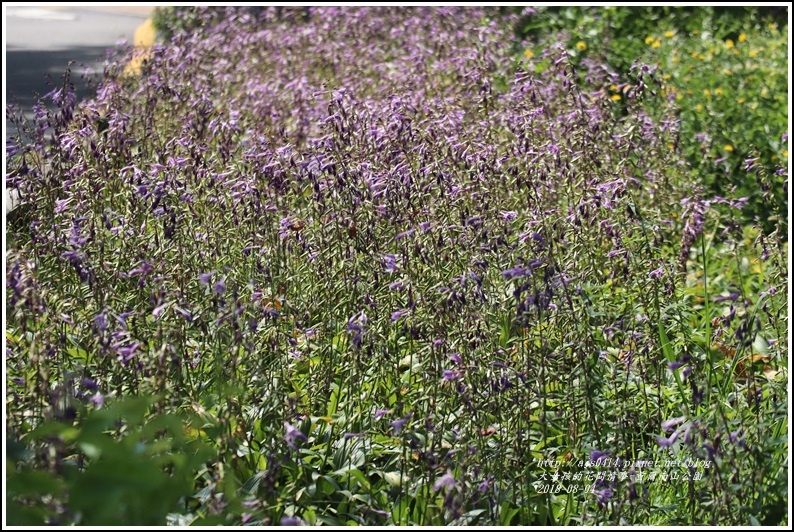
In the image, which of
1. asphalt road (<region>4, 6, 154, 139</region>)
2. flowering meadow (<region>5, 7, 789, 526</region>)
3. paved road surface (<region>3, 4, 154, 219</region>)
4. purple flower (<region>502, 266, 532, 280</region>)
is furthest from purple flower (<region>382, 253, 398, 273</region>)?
paved road surface (<region>3, 4, 154, 219</region>)

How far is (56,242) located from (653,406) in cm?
231

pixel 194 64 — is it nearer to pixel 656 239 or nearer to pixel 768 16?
pixel 656 239

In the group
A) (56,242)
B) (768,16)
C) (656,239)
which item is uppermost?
(56,242)

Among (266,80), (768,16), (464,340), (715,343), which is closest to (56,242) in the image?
(464,340)

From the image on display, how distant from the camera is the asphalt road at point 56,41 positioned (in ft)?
28.4

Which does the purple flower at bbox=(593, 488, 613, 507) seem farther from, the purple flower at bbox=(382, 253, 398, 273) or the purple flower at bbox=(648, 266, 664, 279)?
the purple flower at bbox=(648, 266, 664, 279)

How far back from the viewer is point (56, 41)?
41.0 feet

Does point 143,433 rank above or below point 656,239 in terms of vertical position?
above

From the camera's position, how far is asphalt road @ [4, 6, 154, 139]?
865cm

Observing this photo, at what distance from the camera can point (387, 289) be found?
3818 millimetres

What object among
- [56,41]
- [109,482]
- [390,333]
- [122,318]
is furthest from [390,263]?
[56,41]

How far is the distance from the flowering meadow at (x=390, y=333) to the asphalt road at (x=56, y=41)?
9.63 ft

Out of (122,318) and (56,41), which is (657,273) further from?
(56,41)

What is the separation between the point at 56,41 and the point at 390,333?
33.6 feet
